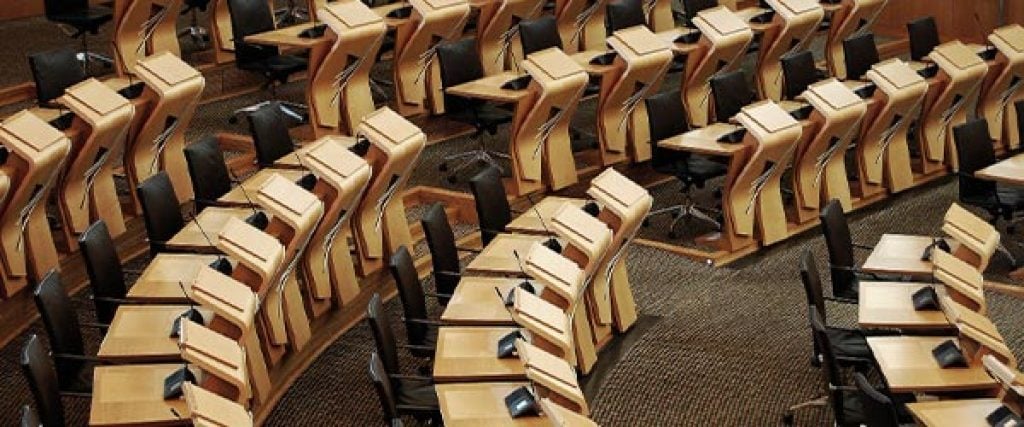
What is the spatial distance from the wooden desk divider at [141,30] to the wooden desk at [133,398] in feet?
8.19

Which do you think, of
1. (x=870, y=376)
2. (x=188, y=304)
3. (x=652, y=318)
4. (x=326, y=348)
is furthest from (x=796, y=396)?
(x=188, y=304)

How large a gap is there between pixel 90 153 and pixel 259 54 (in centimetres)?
153

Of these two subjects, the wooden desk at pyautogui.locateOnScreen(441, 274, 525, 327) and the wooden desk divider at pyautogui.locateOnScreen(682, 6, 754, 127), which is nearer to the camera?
the wooden desk at pyautogui.locateOnScreen(441, 274, 525, 327)

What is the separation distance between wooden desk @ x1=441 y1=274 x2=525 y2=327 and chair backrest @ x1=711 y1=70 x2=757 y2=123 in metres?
1.88

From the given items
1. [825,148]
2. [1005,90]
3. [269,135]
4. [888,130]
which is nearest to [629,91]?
[825,148]

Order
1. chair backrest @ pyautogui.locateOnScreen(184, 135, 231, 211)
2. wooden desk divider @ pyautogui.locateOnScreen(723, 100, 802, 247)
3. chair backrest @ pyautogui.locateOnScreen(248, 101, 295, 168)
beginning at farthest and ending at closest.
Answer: wooden desk divider @ pyautogui.locateOnScreen(723, 100, 802, 247), chair backrest @ pyautogui.locateOnScreen(248, 101, 295, 168), chair backrest @ pyautogui.locateOnScreen(184, 135, 231, 211)

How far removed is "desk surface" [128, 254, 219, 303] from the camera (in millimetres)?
4090

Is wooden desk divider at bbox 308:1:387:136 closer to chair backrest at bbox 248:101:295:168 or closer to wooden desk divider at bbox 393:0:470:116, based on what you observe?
wooden desk divider at bbox 393:0:470:116

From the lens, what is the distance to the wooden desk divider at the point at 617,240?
4.78m

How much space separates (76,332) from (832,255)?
2215 mm

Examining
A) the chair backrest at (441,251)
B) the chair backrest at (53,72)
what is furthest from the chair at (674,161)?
the chair backrest at (53,72)

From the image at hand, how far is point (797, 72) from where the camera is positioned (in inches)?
255

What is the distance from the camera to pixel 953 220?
16.1 ft

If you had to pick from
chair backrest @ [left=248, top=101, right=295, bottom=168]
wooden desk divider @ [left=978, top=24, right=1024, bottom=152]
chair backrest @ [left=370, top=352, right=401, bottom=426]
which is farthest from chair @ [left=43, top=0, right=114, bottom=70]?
wooden desk divider @ [left=978, top=24, right=1024, bottom=152]
